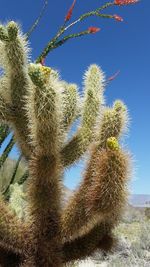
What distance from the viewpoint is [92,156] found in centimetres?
388

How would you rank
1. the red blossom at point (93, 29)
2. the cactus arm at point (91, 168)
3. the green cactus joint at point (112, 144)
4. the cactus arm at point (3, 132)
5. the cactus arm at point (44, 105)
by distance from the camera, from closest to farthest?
the cactus arm at point (44, 105) → the green cactus joint at point (112, 144) → the cactus arm at point (91, 168) → the cactus arm at point (3, 132) → the red blossom at point (93, 29)

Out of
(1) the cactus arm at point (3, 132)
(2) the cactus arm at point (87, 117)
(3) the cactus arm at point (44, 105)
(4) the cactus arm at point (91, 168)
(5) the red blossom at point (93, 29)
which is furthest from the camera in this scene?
(5) the red blossom at point (93, 29)

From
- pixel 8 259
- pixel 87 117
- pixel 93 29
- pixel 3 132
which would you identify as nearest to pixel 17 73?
pixel 87 117

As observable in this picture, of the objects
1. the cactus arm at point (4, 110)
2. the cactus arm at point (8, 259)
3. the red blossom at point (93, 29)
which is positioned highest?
the red blossom at point (93, 29)

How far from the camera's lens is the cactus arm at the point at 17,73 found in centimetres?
416

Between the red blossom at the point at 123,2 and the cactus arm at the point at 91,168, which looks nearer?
the cactus arm at the point at 91,168

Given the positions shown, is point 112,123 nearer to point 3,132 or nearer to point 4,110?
point 4,110

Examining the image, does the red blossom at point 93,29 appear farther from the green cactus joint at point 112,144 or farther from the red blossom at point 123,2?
the green cactus joint at point 112,144

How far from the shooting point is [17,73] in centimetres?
420

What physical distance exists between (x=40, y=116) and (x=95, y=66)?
1708mm

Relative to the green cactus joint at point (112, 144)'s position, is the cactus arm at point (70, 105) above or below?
above

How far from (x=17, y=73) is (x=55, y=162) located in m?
0.93

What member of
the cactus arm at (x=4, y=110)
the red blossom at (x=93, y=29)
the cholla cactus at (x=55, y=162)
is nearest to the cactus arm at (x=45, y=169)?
the cholla cactus at (x=55, y=162)

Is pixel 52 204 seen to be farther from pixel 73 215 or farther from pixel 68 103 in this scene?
pixel 68 103
